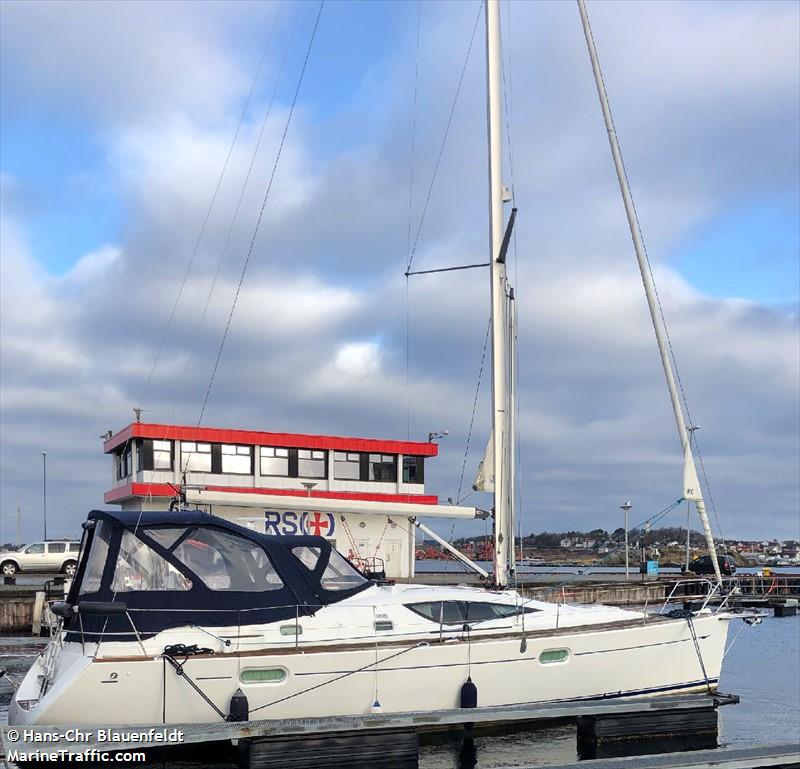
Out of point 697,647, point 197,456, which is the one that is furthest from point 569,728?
point 197,456

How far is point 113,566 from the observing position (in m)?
13.9

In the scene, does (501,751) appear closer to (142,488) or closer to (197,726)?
(197,726)

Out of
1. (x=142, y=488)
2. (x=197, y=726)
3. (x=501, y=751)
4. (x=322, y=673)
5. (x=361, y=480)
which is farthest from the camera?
(x=361, y=480)

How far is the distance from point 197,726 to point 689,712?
762cm

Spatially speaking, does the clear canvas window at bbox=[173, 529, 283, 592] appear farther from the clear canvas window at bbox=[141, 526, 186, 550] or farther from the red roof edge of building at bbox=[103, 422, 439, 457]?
the red roof edge of building at bbox=[103, 422, 439, 457]

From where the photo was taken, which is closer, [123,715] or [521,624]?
[123,715]

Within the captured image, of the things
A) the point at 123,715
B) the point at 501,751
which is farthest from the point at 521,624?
the point at 123,715

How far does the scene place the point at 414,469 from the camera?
3447cm

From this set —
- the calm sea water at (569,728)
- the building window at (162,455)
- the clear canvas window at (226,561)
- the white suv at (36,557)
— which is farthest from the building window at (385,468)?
the clear canvas window at (226,561)

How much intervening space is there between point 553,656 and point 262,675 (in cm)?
460

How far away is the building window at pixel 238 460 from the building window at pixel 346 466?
2935mm

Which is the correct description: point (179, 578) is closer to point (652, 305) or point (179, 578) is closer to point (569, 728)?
point (569, 728)

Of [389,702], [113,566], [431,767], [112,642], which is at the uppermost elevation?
[113,566]

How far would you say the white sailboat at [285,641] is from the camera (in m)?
13.1
